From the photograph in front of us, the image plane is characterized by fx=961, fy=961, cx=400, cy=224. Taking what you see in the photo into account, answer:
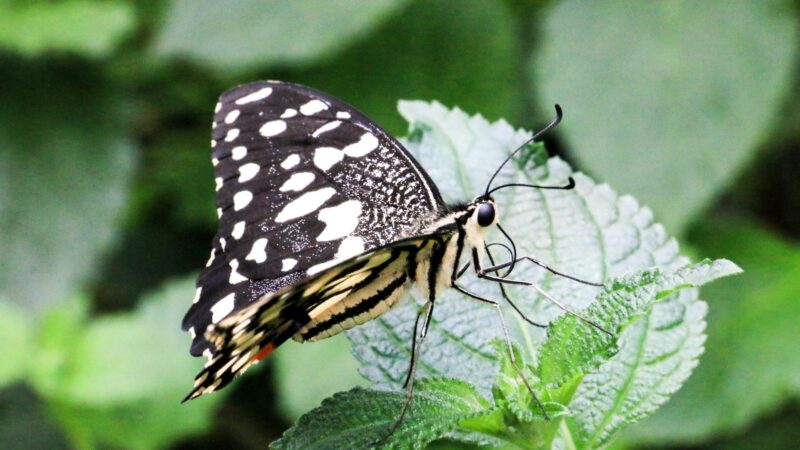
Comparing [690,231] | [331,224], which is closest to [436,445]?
[690,231]

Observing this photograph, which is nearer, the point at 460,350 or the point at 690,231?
the point at 460,350

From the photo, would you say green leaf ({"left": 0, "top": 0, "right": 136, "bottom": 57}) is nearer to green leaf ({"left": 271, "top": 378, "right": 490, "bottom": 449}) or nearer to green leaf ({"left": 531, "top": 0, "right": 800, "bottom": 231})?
green leaf ({"left": 531, "top": 0, "right": 800, "bottom": 231})

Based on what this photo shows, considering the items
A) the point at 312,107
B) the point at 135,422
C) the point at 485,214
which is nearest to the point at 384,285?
the point at 485,214

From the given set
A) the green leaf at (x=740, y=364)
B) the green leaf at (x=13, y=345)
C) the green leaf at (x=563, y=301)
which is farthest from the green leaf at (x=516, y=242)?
the green leaf at (x=13, y=345)

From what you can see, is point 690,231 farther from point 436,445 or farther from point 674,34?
point 436,445

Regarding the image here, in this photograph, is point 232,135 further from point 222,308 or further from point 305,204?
point 222,308

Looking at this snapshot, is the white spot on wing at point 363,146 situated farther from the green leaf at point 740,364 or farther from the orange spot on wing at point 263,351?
the green leaf at point 740,364
